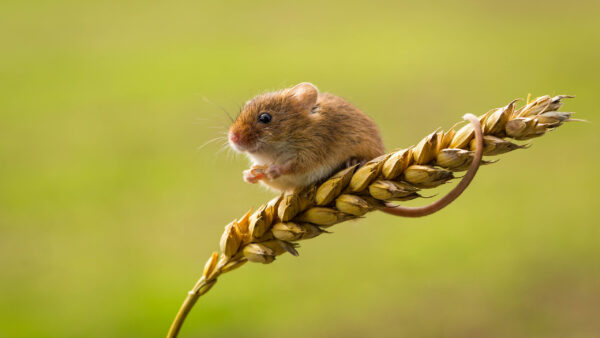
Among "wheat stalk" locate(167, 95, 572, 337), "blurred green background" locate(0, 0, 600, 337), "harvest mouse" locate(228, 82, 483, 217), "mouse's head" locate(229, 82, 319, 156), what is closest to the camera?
"wheat stalk" locate(167, 95, 572, 337)

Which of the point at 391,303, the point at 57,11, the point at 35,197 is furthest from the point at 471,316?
the point at 57,11

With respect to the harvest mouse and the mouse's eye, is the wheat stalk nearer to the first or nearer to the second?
the harvest mouse

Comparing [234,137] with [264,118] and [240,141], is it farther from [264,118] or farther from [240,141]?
[264,118]

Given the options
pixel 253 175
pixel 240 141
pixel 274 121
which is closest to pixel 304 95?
pixel 274 121

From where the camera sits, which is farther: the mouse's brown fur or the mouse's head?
the mouse's head

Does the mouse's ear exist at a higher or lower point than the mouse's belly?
higher

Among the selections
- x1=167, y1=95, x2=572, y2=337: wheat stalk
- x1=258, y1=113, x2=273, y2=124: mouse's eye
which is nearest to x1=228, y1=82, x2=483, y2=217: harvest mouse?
x1=258, y1=113, x2=273, y2=124: mouse's eye

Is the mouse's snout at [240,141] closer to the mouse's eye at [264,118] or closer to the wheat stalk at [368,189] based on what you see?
the mouse's eye at [264,118]

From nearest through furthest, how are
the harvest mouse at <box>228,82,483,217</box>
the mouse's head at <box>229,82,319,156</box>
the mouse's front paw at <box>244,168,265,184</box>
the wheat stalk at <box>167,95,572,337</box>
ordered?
the wheat stalk at <box>167,95,572,337</box>, the mouse's front paw at <box>244,168,265,184</box>, the harvest mouse at <box>228,82,483,217</box>, the mouse's head at <box>229,82,319,156</box>
